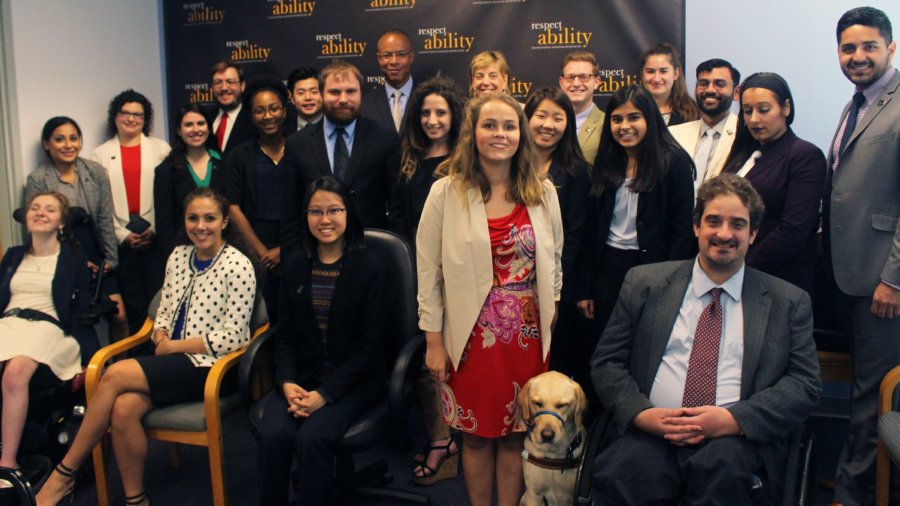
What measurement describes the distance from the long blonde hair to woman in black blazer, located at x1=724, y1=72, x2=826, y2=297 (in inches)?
38.4

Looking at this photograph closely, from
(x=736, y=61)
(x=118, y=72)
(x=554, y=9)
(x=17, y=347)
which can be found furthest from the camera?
(x=118, y=72)

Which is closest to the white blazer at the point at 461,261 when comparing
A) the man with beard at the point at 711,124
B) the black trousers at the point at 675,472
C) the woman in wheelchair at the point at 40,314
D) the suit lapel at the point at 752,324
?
the black trousers at the point at 675,472

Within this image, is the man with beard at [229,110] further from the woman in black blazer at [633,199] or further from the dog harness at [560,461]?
the dog harness at [560,461]

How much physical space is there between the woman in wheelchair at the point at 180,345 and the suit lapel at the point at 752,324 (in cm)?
185

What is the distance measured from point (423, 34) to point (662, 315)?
280cm

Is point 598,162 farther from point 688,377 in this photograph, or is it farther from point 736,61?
point 736,61

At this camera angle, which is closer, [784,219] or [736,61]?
[784,219]

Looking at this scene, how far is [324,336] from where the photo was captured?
9.25 ft

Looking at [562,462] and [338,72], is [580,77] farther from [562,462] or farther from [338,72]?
[562,462]

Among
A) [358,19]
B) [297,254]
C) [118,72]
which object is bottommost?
[297,254]

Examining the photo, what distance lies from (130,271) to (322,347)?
73.1 inches

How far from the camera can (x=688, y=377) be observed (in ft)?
7.29

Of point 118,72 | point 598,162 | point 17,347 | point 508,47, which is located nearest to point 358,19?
point 508,47

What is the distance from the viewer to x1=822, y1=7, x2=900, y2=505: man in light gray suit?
2.68 meters
